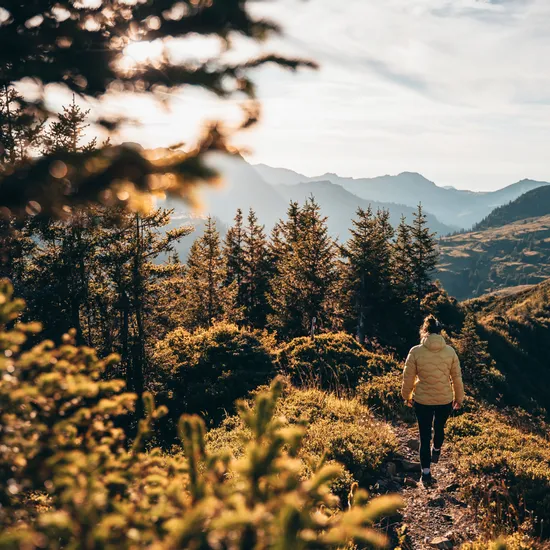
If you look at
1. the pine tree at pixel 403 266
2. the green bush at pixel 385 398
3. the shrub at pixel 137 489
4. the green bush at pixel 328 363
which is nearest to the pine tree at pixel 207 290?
the pine tree at pixel 403 266

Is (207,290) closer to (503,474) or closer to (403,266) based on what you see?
(403,266)

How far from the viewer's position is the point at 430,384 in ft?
22.5

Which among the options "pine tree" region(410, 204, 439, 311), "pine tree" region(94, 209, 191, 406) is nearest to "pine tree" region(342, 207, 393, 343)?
"pine tree" region(410, 204, 439, 311)

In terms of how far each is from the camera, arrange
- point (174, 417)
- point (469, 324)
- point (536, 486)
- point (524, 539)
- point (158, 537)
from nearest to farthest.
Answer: point (158, 537) → point (524, 539) → point (536, 486) → point (174, 417) → point (469, 324)

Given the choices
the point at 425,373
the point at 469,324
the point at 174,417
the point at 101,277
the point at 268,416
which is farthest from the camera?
the point at 469,324

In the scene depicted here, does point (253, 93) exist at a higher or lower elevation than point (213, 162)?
higher

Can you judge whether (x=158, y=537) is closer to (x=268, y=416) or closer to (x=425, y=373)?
(x=268, y=416)

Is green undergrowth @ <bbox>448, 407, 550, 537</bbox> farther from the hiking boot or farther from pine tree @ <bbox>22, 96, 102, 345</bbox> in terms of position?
pine tree @ <bbox>22, 96, 102, 345</bbox>

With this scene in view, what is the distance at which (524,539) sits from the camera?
4.83 m

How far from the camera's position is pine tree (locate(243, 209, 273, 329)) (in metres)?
38.1

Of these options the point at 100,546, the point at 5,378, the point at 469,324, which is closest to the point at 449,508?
the point at 100,546

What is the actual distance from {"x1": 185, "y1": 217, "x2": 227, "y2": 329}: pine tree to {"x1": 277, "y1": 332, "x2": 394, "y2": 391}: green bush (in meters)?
17.6

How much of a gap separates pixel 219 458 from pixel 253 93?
9.31 ft

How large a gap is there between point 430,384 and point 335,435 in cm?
188
